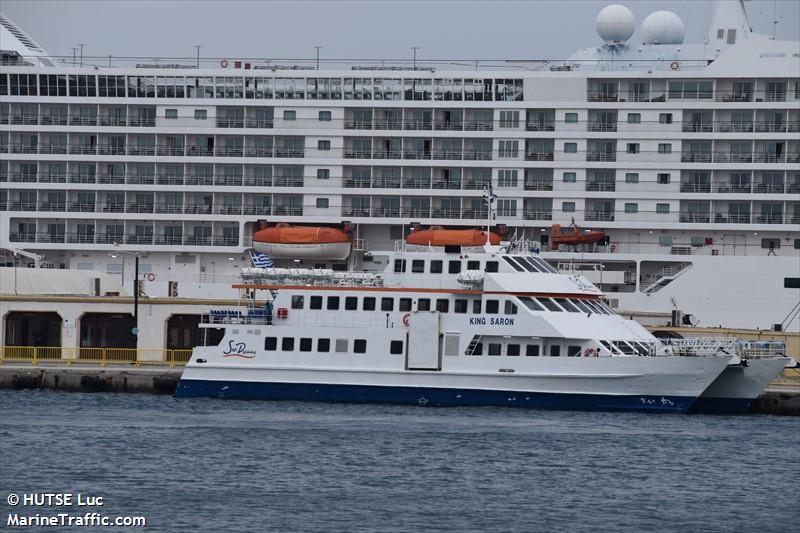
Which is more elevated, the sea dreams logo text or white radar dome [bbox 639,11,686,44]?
white radar dome [bbox 639,11,686,44]

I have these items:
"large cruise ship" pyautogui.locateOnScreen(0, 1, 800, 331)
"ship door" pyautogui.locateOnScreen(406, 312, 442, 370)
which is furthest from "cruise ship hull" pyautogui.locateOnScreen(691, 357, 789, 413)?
"large cruise ship" pyautogui.locateOnScreen(0, 1, 800, 331)

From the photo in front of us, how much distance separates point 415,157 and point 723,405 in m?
19.8

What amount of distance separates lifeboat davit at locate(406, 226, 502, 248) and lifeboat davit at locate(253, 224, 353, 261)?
3.17 meters

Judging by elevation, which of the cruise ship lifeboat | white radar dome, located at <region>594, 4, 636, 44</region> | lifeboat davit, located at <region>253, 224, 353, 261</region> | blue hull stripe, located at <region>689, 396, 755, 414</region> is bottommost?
blue hull stripe, located at <region>689, 396, 755, 414</region>

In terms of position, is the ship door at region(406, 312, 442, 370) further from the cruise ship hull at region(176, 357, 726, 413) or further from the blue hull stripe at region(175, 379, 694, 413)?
the blue hull stripe at region(175, 379, 694, 413)

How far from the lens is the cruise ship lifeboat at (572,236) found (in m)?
68.5

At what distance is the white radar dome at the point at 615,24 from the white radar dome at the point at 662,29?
3.93 feet

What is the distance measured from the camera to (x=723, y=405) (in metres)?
55.8

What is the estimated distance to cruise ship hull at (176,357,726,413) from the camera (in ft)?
178

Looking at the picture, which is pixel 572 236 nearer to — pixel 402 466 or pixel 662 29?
pixel 662 29

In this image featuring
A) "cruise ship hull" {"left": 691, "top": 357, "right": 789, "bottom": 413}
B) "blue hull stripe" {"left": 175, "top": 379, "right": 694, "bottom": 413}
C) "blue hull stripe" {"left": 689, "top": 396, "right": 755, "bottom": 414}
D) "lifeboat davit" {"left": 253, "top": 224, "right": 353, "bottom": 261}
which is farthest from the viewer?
"lifeboat davit" {"left": 253, "top": 224, "right": 353, "bottom": 261}

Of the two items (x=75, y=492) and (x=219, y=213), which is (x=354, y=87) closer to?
(x=219, y=213)

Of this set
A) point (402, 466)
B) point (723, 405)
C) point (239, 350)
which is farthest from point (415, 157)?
point (402, 466)

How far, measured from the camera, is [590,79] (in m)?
71.1
